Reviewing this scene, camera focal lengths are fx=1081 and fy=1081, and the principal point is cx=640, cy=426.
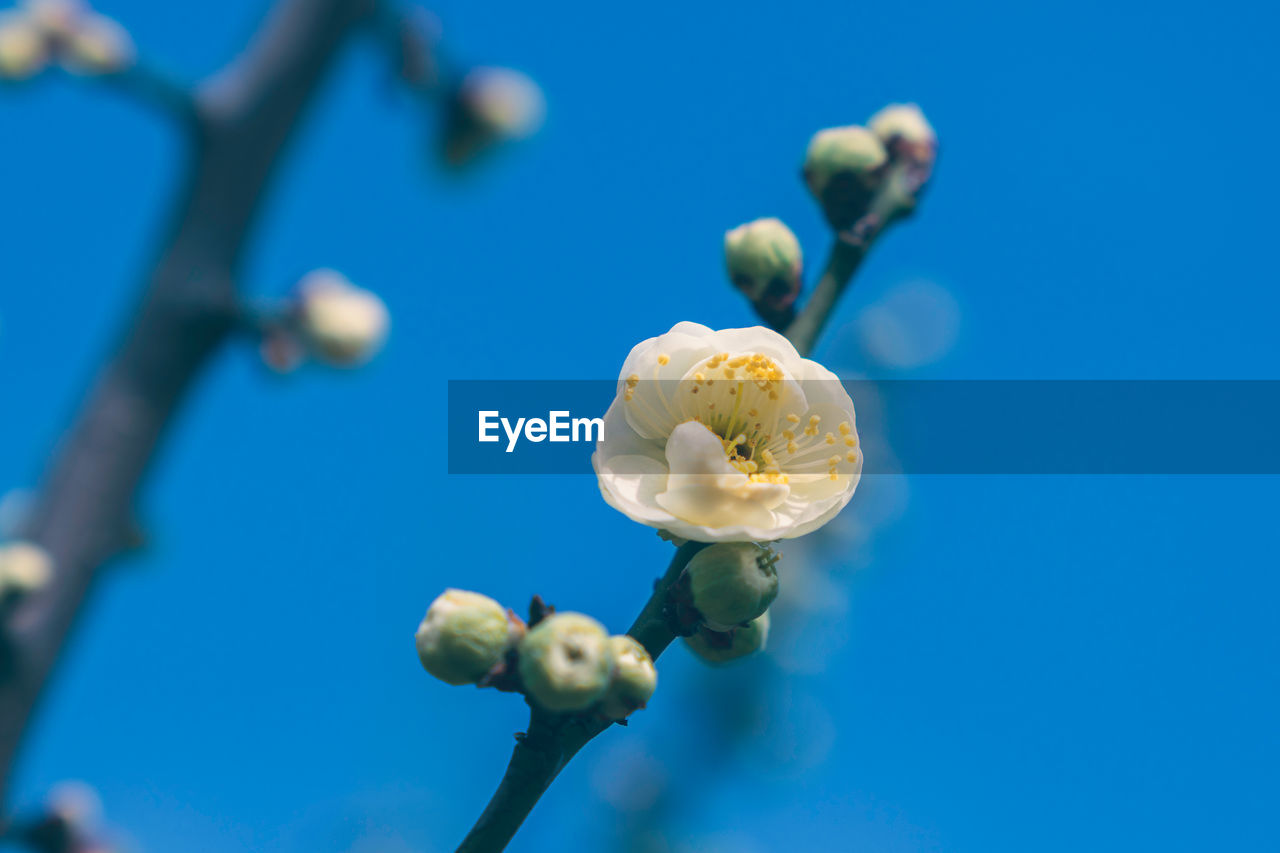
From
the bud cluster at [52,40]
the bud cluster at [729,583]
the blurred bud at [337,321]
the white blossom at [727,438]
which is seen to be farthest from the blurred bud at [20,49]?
the bud cluster at [729,583]

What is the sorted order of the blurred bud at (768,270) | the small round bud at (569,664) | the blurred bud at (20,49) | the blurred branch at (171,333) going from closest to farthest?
1. the small round bud at (569,664)
2. the blurred branch at (171,333)
3. the blurred bud at (768,270)
4. the blurred bud at (20,49)

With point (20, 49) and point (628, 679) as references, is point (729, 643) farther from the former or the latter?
point (20, 49)

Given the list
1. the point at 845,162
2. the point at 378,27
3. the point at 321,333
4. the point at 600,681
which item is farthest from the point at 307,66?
the point at 600,681

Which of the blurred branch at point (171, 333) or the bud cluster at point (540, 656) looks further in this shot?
the blurred branch at point (171, 333)

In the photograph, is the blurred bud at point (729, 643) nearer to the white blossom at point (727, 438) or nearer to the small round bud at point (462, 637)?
the white blossom at point (727, 438)

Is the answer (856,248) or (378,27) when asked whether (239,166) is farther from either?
(856,248)
